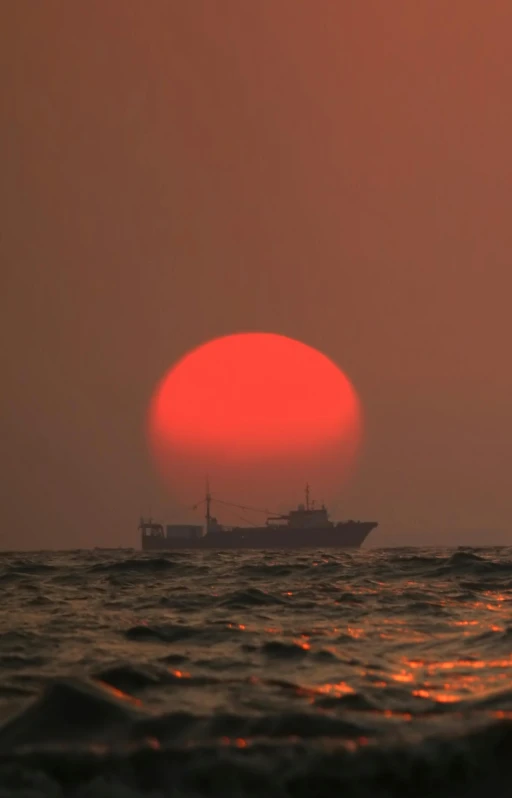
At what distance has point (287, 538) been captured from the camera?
183 m

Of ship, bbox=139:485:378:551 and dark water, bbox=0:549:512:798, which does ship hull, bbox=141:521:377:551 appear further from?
dark water, bbox=0:549:512:798

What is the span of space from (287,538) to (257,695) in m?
174

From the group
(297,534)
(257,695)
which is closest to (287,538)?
(297,534)

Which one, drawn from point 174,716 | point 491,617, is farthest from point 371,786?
point 491,617

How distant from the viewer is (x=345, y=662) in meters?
12.5

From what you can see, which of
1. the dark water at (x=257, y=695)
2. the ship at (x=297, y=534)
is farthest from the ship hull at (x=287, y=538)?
the dark water at (x=257, y=695)

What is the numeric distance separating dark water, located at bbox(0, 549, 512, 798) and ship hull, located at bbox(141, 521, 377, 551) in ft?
536

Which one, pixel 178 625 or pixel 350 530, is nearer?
pixel 178 625

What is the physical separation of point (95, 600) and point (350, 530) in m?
173

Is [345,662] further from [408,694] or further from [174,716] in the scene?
[174,716]

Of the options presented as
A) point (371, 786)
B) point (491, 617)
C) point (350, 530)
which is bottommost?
point (371, 786)

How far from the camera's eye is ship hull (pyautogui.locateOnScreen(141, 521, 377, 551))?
18288cm

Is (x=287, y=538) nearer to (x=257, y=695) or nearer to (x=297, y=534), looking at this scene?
(x=297, y=534)

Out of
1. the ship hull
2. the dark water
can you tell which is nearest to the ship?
the ship hull
